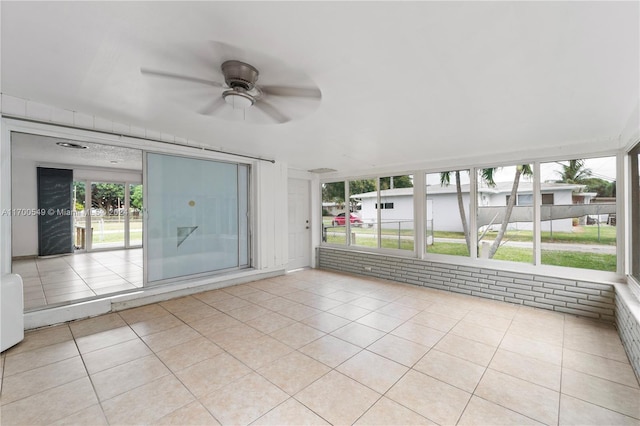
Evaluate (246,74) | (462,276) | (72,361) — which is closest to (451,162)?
(462,276)

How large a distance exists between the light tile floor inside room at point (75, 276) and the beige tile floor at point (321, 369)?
3.23 feet

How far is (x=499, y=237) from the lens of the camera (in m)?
4.45

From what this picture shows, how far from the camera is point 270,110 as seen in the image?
2.45 metres

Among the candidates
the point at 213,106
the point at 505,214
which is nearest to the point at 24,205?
the point at 213,106

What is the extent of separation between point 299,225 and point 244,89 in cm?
461

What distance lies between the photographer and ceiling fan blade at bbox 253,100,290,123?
2.32 m

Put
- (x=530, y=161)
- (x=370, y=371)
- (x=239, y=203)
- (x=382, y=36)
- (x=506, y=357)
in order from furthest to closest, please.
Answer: (x=239, y=203) < (x=530, y=161) < (x=506, y=357) < (x=370, y=371) < (x=382, y=36)

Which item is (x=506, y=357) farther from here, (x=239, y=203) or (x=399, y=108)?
(x=239, y=203)

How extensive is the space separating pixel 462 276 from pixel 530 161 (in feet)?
6.55

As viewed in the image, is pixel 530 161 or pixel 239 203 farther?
pixel 239 203

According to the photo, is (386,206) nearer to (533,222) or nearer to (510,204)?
(510,204)

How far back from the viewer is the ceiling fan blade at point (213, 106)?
234 centimetres

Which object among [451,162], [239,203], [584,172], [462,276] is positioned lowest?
[462,276]

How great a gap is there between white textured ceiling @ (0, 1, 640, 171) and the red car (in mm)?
3182
